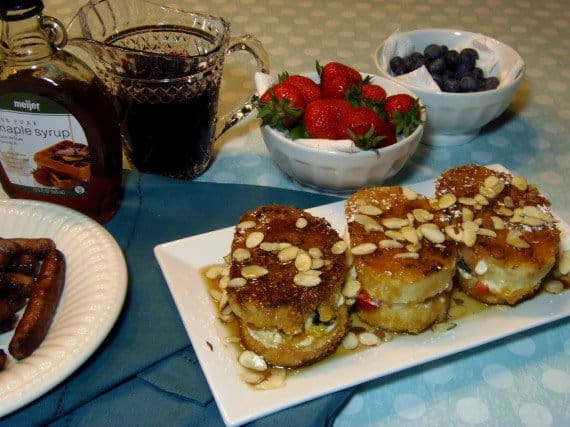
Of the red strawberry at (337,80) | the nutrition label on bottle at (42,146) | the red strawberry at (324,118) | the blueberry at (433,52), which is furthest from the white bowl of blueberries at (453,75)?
the nutrition label on bottle at (42,146)

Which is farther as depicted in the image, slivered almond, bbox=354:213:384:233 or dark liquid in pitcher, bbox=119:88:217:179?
dark liquid in pitcher, bbox=119:88:217:179

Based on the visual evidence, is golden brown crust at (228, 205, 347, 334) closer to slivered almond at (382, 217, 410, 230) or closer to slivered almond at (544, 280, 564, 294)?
slivered almond at (382, 217, 410, 230)

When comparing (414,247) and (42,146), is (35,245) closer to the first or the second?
(42,146)

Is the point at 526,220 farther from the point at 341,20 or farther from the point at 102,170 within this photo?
the point at 341,20

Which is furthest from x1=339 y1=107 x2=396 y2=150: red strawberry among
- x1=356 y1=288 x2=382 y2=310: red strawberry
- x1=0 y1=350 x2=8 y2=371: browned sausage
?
x1=0 y1=350 x2=8 y2=371: browned sausage

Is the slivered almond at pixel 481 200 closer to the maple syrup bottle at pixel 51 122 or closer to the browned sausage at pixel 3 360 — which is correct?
the maple syrup bottle at pixel 51 122

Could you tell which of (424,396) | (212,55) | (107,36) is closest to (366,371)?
(424,396)
